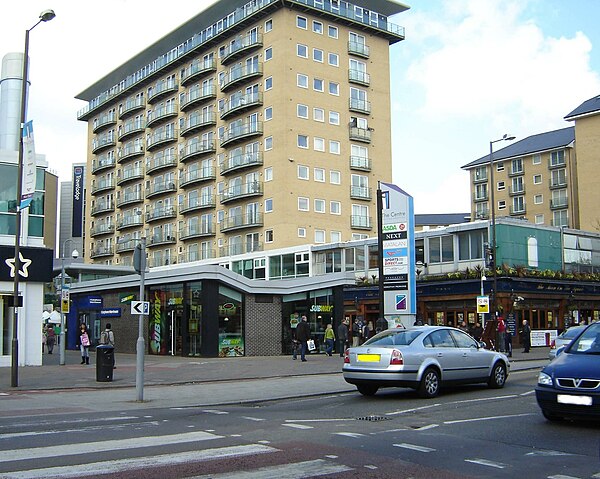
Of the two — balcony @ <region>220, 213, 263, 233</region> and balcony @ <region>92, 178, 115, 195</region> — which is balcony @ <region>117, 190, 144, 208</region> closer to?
balcony @ <region>92, 178, 115, 195</region>

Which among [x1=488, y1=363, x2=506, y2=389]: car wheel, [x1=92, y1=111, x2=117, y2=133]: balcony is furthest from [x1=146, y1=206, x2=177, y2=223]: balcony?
[x1=488, y1=363, x2=506, y2=389]: car wheel

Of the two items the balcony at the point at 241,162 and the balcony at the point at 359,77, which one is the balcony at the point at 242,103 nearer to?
the balcony at the point at 241,162

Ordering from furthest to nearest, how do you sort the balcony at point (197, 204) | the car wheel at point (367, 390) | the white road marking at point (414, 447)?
the balcony at point (197, 204)
the car wheel at point (367, 390)
the white road marking at point (414, 447)

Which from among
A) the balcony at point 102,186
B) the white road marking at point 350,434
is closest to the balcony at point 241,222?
Answer: the balcony at point 102,186

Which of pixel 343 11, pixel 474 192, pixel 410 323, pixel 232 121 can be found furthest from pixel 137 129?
pixel 410 323

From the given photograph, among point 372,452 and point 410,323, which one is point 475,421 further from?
point 410,323

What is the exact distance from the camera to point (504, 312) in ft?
131

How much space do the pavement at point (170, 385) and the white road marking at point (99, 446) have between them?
437 cm

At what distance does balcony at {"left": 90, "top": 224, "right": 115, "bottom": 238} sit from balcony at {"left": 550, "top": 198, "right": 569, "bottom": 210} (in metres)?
52.6

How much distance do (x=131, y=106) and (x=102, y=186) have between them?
1105 cm

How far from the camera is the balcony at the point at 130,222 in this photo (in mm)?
79250

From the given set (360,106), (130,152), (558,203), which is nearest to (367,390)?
(360,106)

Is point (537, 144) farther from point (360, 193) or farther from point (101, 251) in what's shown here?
point (101, 251)

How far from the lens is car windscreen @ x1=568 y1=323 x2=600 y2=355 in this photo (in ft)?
36.0
